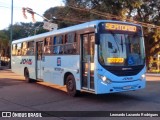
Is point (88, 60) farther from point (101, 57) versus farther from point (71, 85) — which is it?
point (71, 85)

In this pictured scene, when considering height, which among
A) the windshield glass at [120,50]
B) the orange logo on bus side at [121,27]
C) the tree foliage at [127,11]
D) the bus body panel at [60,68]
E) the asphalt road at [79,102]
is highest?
the tree foliage at [127,11]

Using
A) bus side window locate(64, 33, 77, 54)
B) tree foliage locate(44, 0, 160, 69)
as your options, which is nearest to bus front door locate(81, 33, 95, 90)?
bus side window locate(64, 33, 77, 54)

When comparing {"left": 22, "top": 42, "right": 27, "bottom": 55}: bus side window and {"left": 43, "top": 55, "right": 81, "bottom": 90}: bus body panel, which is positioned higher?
{"left": 22, "top": 42, "right": 27, "bottom": 55}: bus side window

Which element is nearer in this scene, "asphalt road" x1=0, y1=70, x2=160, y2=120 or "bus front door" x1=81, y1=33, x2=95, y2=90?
"asphalt road" x1=0, y1=70, x2=160, y2=120

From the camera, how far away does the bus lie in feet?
37.8

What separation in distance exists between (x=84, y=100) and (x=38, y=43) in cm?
680

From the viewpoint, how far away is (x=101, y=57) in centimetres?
1150

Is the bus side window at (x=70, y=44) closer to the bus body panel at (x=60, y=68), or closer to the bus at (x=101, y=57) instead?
the bus at (x=101, y=57)

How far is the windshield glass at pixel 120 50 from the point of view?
37.9ft

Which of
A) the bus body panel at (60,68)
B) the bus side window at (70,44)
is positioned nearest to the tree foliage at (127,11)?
the bus body panel at (60,68)

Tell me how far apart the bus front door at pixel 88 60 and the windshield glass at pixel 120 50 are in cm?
53

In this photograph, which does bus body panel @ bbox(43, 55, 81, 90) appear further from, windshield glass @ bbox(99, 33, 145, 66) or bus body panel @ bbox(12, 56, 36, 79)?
bus body panel @ bbox(12, 56, 36, 79)

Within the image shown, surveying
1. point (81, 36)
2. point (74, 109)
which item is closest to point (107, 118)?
point (74, 109)

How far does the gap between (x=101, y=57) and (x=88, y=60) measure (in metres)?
0.90
